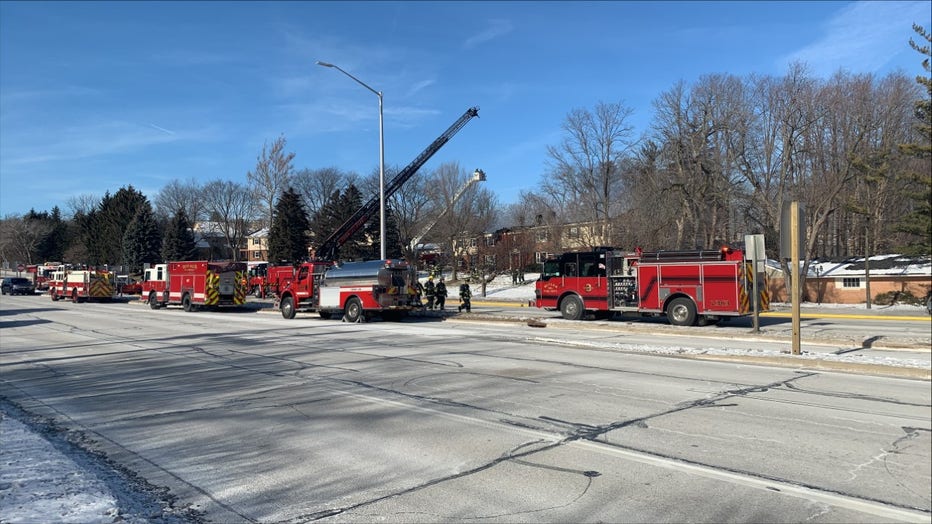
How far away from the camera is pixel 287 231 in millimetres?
66938

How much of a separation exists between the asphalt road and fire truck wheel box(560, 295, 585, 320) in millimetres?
8773

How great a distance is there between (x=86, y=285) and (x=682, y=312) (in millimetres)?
44414

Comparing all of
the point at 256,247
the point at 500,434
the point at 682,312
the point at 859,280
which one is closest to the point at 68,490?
the point at 500,434

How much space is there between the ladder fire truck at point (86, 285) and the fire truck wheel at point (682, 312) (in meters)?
43.4

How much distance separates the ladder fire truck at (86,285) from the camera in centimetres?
4653

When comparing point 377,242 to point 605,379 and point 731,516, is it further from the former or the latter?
point 731,516

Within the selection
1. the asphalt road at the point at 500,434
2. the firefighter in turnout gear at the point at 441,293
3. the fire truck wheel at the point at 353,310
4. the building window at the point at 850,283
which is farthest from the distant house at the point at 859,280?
the asphalt road at the point at 500,434

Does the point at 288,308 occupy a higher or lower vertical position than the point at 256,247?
lower

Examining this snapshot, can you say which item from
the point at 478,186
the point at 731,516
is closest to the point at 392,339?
the point at 731,516

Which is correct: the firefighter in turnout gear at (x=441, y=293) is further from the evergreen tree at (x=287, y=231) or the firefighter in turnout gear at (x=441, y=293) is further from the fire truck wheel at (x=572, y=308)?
the evergreen tree at (x=287, y=231)

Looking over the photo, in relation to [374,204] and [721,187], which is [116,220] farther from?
[721,187]

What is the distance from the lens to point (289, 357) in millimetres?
14070

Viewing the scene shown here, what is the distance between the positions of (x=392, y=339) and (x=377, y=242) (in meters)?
54.2

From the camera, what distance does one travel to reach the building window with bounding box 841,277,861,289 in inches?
1479
